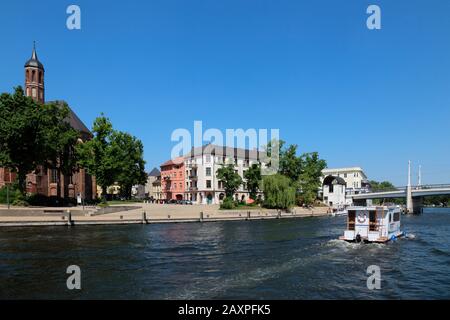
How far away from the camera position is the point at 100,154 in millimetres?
74625

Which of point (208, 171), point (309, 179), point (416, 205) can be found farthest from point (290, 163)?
point (416, 205)

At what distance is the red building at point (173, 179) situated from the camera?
128 metres

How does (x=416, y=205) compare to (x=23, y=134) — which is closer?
(x=23, y=134)

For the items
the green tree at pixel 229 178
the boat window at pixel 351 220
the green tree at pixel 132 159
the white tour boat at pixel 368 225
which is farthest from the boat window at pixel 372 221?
the green tree at pixel 132 159

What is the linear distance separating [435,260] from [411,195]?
301 ft

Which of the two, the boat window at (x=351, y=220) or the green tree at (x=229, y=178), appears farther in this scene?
the green tree at (x=229, y=178)

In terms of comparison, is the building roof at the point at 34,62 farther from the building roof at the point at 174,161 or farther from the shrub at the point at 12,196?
the building roof at the point at 174,161

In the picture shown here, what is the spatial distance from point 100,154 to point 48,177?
52.7ft

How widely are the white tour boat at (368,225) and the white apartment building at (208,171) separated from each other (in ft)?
231

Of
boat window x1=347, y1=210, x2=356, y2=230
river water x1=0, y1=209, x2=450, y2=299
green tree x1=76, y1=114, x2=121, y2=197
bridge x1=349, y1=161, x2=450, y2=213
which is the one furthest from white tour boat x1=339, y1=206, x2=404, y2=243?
bridge x1=349, y1=161, x2=450, y2=213

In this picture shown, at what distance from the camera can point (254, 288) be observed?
69.9 ft

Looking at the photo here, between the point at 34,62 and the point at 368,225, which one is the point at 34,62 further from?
the point at 368,225
